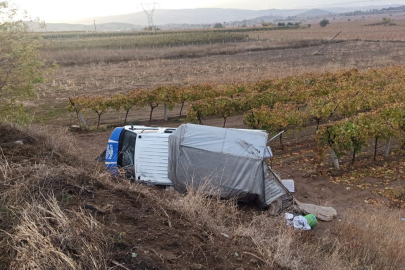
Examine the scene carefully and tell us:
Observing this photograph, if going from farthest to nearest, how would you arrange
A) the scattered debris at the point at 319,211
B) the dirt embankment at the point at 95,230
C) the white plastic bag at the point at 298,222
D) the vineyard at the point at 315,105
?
1. the vineyard at the point at 315,105
2. the scattered debris at the point at 319,211
3. the white plastic bag at the point at 298,222
4. the dirt embankment at the point at 95,230

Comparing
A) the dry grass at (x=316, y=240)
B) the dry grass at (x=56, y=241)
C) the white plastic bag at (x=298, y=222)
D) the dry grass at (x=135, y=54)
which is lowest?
the white plastic bag at (x=298, y=222)

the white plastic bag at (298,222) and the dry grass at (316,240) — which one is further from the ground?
the dry grass at (316,240)

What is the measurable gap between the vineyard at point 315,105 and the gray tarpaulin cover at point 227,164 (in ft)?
12.1

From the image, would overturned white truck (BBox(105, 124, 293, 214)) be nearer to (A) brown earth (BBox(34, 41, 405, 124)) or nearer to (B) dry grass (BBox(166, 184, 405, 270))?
(B) dry grass (BBox(166, 184, 405, 270))

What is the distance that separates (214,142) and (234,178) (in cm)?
112

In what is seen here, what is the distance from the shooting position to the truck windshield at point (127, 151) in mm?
9902

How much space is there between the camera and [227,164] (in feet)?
29.1

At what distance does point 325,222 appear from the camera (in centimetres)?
866

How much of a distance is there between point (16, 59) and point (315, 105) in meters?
12.6

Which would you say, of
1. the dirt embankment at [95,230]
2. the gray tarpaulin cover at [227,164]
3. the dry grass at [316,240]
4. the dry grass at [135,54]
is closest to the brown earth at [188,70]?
the dry grass at [135,54]

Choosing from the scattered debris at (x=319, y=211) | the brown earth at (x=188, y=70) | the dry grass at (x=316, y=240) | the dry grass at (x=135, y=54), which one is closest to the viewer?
the dry grass at (x=316, y=240)

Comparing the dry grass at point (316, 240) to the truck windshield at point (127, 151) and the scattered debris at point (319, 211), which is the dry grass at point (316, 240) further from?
the truck windshield at point (127, 151)

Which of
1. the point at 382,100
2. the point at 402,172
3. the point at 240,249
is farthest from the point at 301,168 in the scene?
the point at 240,249

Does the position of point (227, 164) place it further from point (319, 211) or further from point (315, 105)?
point (315, 105)
